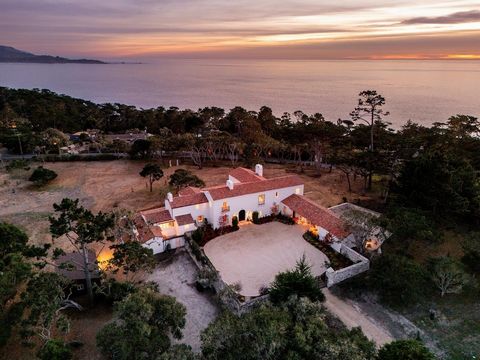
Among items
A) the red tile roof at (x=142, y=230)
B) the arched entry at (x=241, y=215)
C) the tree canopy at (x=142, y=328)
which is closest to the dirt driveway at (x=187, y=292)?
the red tile roof at (x=142, y=230)

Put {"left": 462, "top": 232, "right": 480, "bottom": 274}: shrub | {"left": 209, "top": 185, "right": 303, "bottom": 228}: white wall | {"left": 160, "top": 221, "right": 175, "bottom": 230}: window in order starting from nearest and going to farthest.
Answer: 1. {"left": 462, "top": 232, "right": 480, "bottom": 274}: shrub
2. {"left": 160, "top": 221, "right": 175, "bottom": 230}: window
3. {"left": 209, "top": 185, "right": 303, "bottom": 228}: white wall

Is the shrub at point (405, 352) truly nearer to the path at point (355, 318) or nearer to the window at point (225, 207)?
the path at point (355, 318)

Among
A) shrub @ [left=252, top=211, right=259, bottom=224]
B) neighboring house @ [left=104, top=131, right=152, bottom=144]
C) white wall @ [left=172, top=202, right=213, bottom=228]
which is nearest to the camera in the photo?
white wall @ [left=172, top=202, right=213, bottom=228]

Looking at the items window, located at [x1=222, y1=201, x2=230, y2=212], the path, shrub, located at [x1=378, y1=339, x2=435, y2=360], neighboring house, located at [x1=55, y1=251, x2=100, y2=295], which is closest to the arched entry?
window, located at [x1=222, y1=201, x2=230, y2=212]

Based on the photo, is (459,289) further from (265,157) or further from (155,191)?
(265,157)

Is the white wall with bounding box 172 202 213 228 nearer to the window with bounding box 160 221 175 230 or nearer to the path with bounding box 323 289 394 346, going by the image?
the window with bounding box 160 221 175 230

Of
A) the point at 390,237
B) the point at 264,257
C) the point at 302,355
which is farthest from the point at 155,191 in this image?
the point at 302,355

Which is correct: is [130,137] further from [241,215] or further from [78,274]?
[78,274]

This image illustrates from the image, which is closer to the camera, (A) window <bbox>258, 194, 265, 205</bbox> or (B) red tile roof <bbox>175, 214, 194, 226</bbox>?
(B) red tile roof <bbox>175, 214, 194, 226</bbox>
